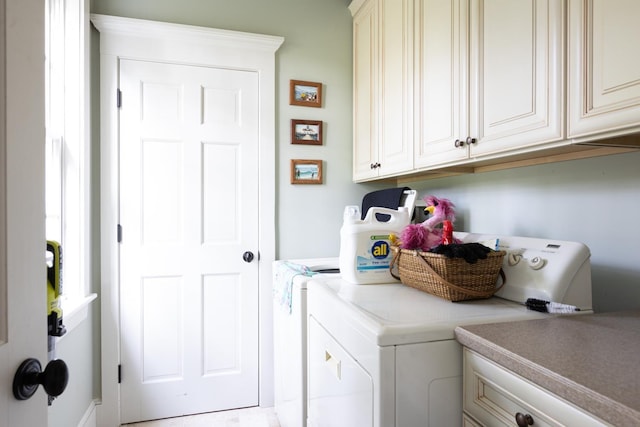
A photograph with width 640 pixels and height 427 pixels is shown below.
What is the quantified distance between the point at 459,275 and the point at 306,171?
1470 millimetres

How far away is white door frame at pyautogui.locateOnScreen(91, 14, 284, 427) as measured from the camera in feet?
6.86

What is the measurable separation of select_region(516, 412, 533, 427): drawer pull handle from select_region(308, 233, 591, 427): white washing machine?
20 cm

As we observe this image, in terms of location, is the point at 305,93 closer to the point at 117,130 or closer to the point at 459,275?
the point at 117,130

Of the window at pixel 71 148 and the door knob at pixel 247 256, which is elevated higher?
the window at pixel 71 148

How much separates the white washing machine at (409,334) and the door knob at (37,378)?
669mm

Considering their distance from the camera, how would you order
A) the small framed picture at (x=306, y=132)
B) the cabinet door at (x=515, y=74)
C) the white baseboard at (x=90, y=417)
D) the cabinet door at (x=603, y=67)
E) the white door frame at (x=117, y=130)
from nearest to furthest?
the cabinet door at (x=603, y=67), the cabinet door at (x=515, y=74), the white baseboard at (x=90, y=417), the white door frame at (x=117, y=130), the small framed picture at (x=306, y=132)

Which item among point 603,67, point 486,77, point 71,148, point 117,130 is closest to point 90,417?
point 71,148

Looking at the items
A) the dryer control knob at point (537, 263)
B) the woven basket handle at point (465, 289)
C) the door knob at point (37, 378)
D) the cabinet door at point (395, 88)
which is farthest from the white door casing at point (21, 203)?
the cabinet door at point (395, 88)

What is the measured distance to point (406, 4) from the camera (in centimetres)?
178

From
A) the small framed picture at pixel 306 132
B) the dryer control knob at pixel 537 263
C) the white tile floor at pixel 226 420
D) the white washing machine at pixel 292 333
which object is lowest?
the white tile floor at pixel 226 420

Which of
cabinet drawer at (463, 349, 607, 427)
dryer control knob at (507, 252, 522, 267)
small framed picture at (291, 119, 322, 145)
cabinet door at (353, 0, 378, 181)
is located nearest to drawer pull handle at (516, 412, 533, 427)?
cabinet drawer at (463, 349, 607, 427)

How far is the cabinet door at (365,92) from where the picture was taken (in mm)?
2180

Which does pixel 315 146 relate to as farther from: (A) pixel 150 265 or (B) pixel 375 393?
(B) pixel 375 393

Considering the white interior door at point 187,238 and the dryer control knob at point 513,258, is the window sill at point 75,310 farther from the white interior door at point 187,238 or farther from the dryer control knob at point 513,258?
the dryer control knob at point 513,258
